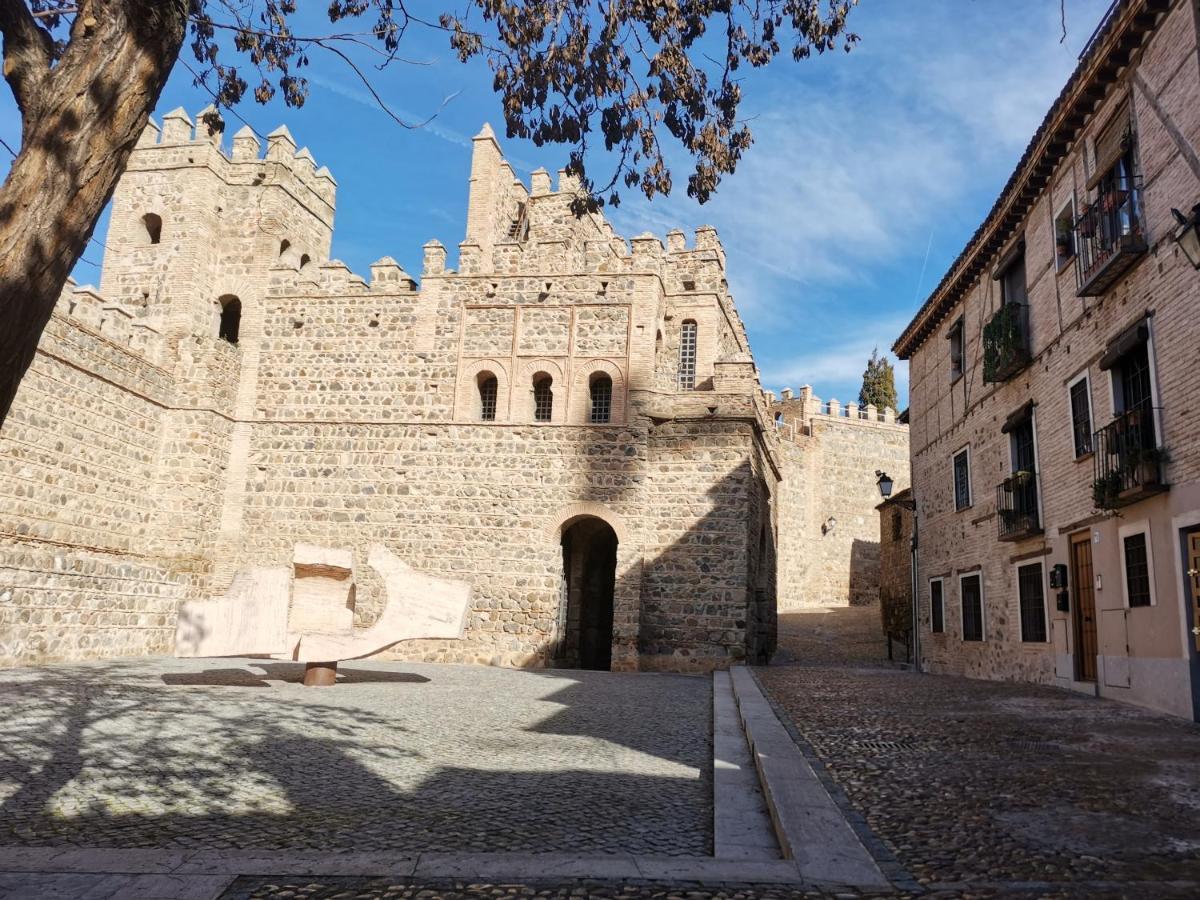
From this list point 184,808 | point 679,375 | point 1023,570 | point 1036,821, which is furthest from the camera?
point 679,375

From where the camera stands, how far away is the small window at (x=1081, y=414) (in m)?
11.8

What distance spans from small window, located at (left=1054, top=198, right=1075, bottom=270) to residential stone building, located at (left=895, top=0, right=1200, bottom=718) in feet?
0.11

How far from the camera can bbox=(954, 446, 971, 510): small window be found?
55.4 ft

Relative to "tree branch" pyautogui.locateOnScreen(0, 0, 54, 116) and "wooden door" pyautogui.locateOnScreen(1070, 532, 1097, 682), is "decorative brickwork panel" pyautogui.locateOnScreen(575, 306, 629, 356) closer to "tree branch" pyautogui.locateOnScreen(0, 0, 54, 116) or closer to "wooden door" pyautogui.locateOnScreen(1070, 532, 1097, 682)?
"wooden door" pyautogui.locateOnScreen(1070, 532, 1097, 682)

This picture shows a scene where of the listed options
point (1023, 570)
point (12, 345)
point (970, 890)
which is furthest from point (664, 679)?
point (12, 345)

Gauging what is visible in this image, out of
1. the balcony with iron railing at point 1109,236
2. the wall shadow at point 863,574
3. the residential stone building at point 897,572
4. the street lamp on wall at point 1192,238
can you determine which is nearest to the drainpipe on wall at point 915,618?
the residential stone building at point 897,572

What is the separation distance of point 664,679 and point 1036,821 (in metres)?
10.2

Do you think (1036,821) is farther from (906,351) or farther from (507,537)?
(906,351)

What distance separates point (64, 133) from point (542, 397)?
50.0 feet

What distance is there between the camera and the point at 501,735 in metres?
7.36

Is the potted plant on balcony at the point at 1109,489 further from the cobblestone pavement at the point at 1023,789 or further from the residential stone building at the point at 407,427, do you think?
the residential stone building at the point at 407,427

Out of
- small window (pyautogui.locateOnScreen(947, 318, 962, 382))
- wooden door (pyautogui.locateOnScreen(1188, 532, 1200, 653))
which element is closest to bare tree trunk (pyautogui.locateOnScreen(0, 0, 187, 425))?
wooden door (pyautogui.locateOnScreen(1188, 532, 1200, 653))

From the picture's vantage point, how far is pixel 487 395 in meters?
18.8

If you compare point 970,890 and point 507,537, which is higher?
point 507,537
